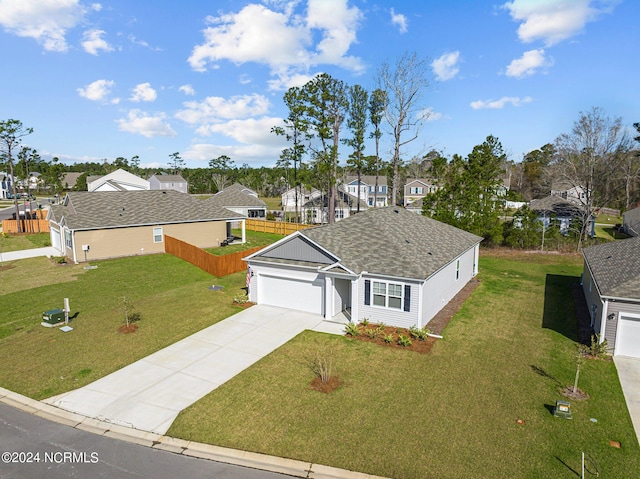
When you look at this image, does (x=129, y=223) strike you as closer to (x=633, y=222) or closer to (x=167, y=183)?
(x=633, y=222)

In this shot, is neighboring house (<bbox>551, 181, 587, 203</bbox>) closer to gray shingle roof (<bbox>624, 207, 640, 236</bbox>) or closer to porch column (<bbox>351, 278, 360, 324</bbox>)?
gray shingle roof (<bbox>624, 207, 640, 236</bbox>)

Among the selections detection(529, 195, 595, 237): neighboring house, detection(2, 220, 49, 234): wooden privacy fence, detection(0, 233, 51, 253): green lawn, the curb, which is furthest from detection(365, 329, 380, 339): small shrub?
detection(2, 220, 49, 234): wooden privacy fence

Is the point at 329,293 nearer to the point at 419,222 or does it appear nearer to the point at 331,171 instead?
the point at 419,222

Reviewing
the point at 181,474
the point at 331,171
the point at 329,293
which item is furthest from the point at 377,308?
the point at 331,171

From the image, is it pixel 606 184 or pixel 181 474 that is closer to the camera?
pixel 181 474

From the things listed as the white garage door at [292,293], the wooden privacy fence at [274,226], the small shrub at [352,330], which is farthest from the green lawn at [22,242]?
the small shrub at [352,330]

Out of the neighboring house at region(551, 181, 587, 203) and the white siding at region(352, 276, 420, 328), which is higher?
the neighboring house at region(551, 181, 587, 203)
